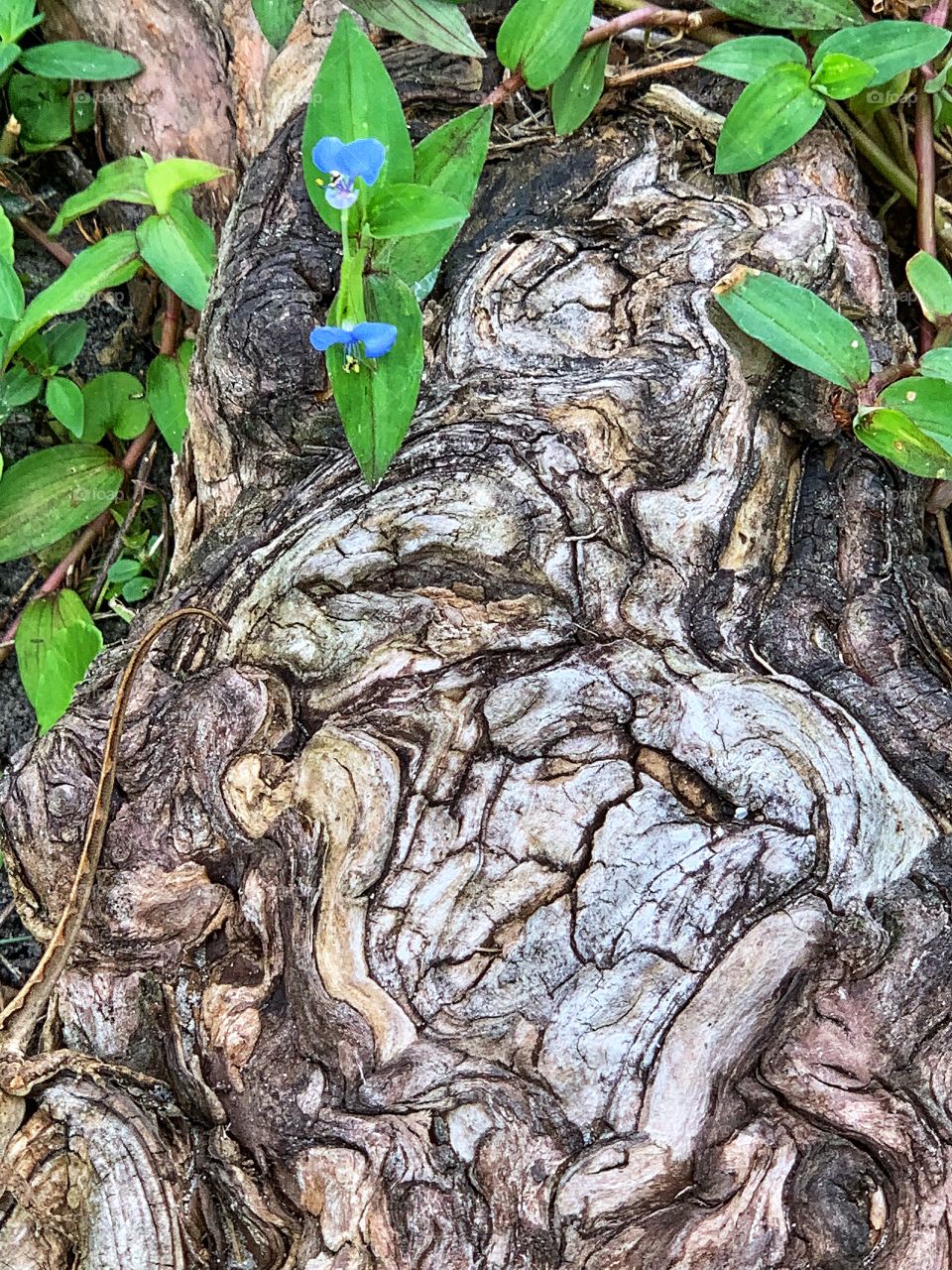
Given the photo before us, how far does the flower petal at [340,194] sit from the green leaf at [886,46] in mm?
944

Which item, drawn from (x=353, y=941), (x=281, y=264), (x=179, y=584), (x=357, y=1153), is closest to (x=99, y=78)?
(x=281, y=264)

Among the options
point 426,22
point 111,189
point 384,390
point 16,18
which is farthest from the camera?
point 16,18

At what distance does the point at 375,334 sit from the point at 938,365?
983 millimetres

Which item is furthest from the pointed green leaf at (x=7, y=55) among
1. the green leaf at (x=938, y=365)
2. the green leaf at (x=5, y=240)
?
the green leaf at (x=938, y=365)

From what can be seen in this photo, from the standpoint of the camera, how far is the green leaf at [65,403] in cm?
229

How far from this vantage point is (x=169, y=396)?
2396 mm

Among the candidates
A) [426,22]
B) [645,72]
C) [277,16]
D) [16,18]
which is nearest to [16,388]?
[16,18]

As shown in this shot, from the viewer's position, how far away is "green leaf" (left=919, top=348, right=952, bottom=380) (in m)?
1.77

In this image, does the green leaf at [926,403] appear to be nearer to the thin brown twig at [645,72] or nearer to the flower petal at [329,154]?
the thin brown twig at [645,72]

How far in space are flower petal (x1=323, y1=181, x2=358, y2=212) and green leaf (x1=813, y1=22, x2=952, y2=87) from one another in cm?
94

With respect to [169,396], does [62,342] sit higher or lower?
higher

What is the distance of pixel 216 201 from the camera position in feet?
7.79

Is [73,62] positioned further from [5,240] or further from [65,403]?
[65,403]

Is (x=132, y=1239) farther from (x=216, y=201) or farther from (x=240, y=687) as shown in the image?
(x=216, y=201)
